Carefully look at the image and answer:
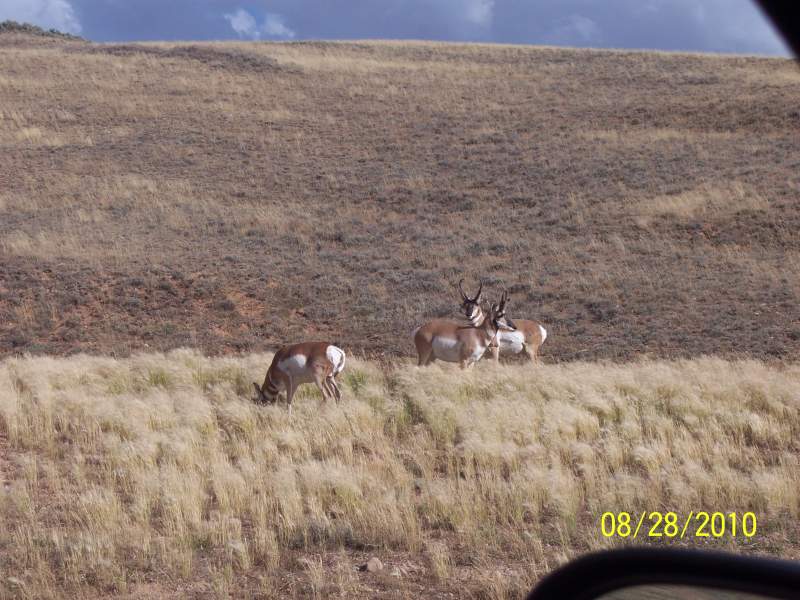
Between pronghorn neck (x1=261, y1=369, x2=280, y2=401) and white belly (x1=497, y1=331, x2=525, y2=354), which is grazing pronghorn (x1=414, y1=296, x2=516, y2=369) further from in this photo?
pronghorn neck (x1=261, y1=369, x2=280, y2=401)

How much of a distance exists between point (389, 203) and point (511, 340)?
16375 mm

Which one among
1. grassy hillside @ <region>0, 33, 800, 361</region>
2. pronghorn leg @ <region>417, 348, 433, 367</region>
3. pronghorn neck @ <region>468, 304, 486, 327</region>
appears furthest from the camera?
grassy hillside @ <region>0, 33, 800, 361</region>

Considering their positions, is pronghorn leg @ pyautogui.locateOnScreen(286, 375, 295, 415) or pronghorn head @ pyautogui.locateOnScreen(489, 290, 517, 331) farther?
pronghorn head @ pyautogui.locateOnScreen(489, 290, 517, 331)

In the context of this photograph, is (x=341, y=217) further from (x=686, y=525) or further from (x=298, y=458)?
(x=686, y=525)

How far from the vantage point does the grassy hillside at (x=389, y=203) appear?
20484mm

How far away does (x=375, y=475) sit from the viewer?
309 inches

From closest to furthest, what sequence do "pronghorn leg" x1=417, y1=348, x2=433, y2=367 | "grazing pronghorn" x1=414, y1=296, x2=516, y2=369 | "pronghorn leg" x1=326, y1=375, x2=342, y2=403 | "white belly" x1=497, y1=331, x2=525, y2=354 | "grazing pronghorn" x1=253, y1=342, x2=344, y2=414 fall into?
1. "grazing pronghorn" x1=253, y1=342, x2=344, y2=414
2. "pronghorn leg" x1=326, y1=375, x2=342, y2=403
3. "grazing pronghorn" x1=414, y1=296, x2=516, y2=369
4. "pronghorn leg" x1=417, y1=348, x2=433, y2=367
5. "white belly" x1=497, y1=331, x2=525, y2=354

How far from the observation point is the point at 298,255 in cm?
2567

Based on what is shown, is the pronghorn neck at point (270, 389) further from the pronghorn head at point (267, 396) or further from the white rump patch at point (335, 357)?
the white rump patch at point (335, 357)

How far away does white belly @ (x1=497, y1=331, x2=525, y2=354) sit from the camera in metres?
15.6

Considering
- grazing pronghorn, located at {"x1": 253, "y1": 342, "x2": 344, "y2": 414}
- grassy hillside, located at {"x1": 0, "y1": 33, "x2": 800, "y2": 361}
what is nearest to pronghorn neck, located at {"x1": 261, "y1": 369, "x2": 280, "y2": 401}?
grazing pronghorn, located at {"x1": 253, "y1": 342, "x2": 344, "y2": 414}
